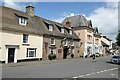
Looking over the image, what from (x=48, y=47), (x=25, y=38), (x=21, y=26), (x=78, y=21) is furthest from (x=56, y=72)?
(x=78, y=21)

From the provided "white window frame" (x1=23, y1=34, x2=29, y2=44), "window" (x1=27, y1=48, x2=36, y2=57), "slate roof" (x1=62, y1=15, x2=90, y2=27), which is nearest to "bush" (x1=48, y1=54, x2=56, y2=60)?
"window" (x1=27, y1=48, x2=36, y2=57)

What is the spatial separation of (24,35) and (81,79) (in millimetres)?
17497

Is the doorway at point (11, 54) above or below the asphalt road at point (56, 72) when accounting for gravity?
above

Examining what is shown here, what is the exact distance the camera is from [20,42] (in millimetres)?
27875

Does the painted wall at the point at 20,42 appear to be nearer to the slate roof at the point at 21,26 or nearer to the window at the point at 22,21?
the slate roof at the point at 21,26

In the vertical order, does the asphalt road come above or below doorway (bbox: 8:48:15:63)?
below

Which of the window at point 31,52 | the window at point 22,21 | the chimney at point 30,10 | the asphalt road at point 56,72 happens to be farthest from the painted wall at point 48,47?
the asphalt road at point 56,72

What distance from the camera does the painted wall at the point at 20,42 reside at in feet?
82.5

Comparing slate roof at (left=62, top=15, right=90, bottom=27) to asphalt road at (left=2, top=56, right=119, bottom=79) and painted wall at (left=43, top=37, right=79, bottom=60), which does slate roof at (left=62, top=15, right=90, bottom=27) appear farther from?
asphalt road at (left=2, top=56, right=119, bottom=79)

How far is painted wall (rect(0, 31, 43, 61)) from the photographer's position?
990 inches

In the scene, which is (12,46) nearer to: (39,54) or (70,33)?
(39,54)

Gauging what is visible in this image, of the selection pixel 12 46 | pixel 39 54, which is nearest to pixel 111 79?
pixel 12 46

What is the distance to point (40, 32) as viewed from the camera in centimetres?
3262

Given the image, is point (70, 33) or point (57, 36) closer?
point (57, 36)
